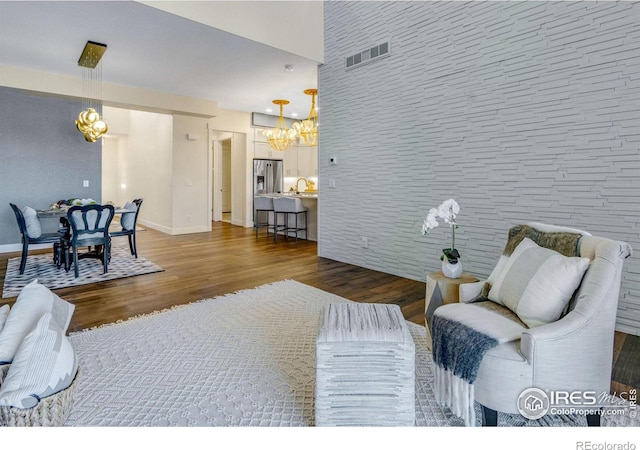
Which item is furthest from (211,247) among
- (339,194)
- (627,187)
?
(627,187)

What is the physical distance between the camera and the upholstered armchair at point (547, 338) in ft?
4.90

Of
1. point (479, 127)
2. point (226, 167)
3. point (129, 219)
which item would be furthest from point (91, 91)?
point (479, 127)

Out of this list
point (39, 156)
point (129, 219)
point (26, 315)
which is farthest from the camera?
point (39, 156)

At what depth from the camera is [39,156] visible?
250 inches

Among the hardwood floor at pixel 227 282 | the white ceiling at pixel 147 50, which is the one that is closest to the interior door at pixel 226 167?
the white ceiling at pixel 147 50

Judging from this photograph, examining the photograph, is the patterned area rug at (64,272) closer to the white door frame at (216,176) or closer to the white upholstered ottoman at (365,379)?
the white upholstered ottoman at (365,379)

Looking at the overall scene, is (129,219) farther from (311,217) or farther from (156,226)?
(156,226)

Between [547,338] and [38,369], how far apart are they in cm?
211

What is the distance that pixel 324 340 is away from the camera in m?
1.54

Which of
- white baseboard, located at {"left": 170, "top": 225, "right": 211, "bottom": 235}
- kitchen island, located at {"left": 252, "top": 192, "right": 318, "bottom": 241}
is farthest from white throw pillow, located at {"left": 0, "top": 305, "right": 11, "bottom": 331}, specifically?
white baseboard, located at {"left": 170, "top": 225, "right": 211, "bottom": 235}

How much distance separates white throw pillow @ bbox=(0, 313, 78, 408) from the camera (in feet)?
4.79

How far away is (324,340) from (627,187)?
2676 mm
